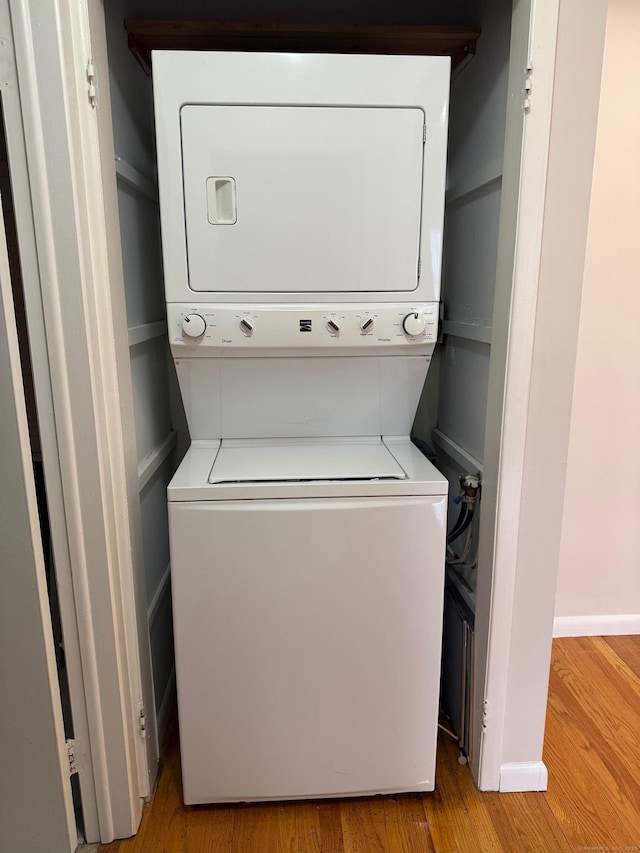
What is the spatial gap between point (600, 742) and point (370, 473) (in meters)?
1.13

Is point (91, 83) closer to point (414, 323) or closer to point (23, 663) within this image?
point (414, 323)

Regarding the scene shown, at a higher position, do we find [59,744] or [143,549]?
[143,549]

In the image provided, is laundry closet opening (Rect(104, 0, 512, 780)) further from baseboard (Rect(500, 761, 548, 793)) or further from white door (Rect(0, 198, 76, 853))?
white door (Rect(0, 198, 76, 853))

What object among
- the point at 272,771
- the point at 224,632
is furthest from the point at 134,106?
the point at 272,771

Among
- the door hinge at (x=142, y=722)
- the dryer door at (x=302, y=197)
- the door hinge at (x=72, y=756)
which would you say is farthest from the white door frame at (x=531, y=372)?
the door hinge at (x=72, y=756)

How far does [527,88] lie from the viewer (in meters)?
1.19

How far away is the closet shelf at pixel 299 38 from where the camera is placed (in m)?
1.44

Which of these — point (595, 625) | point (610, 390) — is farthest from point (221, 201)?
point (595, 625)

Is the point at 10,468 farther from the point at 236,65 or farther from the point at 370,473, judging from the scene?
the point at 236,65

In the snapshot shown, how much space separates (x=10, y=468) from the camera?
1.15 m

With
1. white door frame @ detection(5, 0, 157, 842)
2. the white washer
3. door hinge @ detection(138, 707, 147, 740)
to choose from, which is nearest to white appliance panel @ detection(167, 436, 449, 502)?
the white washer

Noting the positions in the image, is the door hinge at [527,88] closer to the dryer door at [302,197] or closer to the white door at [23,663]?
the dryer door at [302,197]

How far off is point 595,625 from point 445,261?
150cm

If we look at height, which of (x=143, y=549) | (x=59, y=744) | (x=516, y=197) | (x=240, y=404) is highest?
(x=516, y=197)
